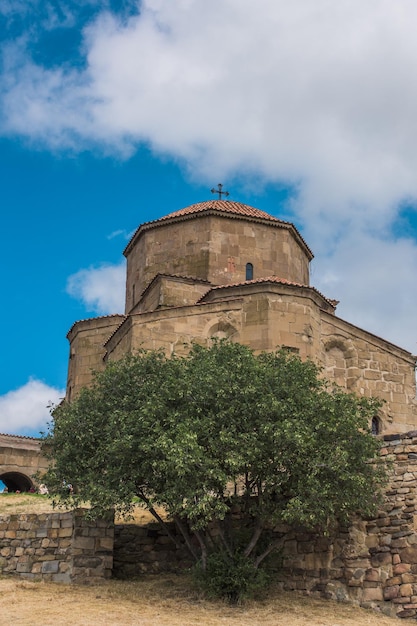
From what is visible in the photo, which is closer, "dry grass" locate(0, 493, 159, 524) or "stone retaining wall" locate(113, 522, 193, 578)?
"stone retaining wall" locate(113, 522, 193, 578)

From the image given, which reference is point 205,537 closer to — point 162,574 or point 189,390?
point 162,574

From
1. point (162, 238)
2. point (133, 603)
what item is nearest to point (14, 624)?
point (133, 603)

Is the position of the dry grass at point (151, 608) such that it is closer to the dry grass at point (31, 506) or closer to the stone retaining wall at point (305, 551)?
the stone retaining wall at point (305, 551)

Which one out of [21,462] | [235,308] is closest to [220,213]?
[235,308]

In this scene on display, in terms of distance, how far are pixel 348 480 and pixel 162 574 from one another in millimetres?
4331

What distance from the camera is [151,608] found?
39.3ft

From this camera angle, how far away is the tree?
12.4 m

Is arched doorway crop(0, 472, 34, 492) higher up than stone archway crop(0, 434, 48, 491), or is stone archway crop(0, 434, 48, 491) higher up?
stone archway crop(0, 434, 48, 491)

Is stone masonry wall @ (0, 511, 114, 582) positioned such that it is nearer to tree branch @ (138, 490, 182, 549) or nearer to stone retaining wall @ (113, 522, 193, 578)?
stone retaining wall @ (113, 522, 193, 578)

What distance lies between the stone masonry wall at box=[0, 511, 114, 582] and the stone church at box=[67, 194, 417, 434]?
430 cm

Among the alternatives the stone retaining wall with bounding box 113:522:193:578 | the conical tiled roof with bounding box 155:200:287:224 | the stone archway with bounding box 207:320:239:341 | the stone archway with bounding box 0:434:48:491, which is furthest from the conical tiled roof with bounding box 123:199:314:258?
the stone retaining wall with bounding box 113:522:193:578

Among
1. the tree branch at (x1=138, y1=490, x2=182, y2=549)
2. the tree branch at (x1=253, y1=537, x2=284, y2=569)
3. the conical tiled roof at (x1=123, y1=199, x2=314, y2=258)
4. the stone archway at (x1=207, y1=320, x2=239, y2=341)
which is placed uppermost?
the conical tiled roof at (x1=123, y1=199, x2=314, y2=258)

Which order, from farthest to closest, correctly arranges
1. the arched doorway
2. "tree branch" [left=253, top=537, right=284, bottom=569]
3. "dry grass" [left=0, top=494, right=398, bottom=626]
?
the arched doorway
"tree branch" [left=253, top=537, right=284, bottom=569]
"dry grass" [left=0, top=494, right=398, bottom=626]

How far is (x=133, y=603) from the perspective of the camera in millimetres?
12227
